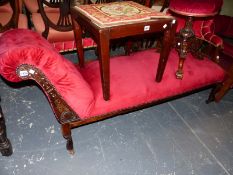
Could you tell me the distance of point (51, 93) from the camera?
112 centimetres

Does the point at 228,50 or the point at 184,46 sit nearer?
the point at 184,46

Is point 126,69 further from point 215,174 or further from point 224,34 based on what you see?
point 224,34

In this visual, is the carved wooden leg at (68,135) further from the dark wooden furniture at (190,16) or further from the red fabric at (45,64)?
the dark wooden furniture at (190,16)

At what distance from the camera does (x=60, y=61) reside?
107cm

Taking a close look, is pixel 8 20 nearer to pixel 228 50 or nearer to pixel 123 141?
pixel 123 141

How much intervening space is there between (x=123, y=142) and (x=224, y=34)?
1662mm

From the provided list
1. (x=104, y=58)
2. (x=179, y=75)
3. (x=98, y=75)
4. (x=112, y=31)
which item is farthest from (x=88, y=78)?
(x=179, y=75)

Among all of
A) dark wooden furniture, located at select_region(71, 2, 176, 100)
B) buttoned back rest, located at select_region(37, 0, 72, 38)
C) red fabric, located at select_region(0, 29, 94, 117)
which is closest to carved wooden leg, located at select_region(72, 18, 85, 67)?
dark wooden furniture, located at select_region(71, 2, 176, 100)

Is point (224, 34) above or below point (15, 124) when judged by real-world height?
above

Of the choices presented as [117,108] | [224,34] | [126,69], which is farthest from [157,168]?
[224,34]

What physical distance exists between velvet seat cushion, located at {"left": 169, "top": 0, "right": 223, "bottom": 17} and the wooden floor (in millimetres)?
771

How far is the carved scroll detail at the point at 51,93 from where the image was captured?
995 millimetres

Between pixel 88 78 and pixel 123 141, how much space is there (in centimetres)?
52

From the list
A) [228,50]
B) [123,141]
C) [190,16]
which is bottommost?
[123,141]
